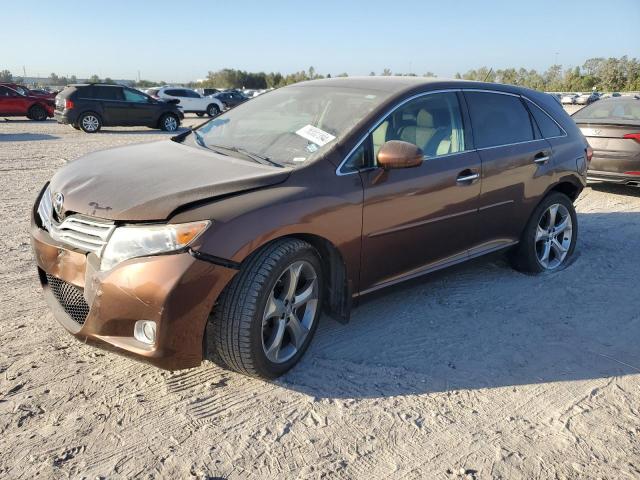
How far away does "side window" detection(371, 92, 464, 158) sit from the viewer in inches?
146

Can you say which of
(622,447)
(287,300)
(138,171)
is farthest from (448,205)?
(138,171)

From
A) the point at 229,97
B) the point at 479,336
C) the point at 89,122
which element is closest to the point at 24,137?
the point at 89,122

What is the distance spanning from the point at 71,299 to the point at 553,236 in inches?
162

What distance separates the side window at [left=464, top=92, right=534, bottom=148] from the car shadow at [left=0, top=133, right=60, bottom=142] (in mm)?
13522

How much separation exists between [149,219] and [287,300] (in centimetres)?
89

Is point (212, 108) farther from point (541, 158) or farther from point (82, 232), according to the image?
point (82, 232)

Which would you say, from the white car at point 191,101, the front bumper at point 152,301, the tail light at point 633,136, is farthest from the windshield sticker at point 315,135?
the white car at point 191,101

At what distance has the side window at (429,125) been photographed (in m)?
3.71

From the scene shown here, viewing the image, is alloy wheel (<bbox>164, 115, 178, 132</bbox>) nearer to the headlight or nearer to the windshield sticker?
the windshield sticker

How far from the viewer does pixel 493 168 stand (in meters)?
4.25

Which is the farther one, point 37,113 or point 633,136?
point 37,113

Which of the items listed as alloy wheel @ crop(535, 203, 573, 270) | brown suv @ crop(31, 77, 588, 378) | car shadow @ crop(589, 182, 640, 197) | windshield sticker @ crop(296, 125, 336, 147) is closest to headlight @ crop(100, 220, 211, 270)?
brown suv @ crop(31, 77, 588, 378)

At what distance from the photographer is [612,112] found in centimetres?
862

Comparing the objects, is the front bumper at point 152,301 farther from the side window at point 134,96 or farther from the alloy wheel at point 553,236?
the side window at point 134,96
